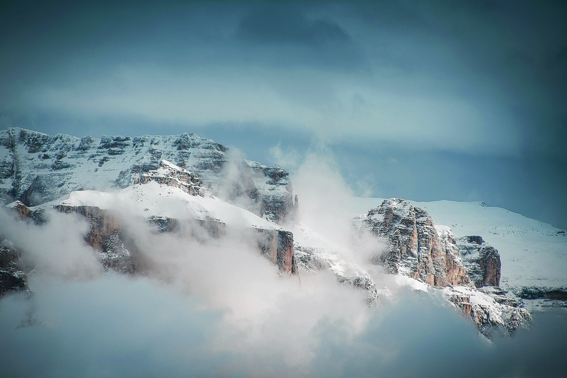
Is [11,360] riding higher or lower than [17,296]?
lower

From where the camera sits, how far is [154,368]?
645ft

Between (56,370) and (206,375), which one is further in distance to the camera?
(206,375)

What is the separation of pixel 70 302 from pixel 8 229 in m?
31.8

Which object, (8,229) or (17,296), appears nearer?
(17,296)

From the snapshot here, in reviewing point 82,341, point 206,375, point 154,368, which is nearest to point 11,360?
point 82,341

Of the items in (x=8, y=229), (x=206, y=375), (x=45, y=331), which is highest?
(x=8, y=229)

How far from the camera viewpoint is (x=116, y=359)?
195 meters

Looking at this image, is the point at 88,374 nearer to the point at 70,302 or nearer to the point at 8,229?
the point at 70,302

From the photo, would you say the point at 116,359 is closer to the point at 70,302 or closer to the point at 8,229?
the point at 70,302

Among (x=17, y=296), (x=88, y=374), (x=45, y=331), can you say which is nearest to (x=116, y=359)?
(x=88, y=374)

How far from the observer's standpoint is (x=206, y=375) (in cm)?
19962

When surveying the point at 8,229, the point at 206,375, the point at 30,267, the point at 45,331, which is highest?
the point at 8,229

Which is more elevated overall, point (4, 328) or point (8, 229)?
point (8, 229)

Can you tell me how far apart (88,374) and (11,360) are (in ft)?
74.4
